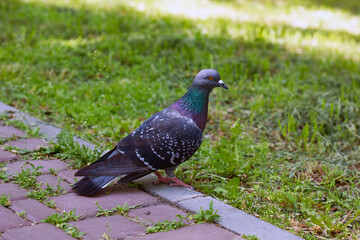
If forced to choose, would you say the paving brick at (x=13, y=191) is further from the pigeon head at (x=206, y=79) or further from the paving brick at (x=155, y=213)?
the pigeon head at (x=206, y=79)

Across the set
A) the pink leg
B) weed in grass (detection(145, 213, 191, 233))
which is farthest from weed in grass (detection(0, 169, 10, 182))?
weed in grass (detection(145, 213, 191, 233))

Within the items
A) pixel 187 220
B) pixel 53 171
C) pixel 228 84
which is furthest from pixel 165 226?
pixel 228 84

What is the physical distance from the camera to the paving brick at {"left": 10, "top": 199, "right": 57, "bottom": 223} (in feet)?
8.55

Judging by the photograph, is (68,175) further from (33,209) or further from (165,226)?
(165,226)

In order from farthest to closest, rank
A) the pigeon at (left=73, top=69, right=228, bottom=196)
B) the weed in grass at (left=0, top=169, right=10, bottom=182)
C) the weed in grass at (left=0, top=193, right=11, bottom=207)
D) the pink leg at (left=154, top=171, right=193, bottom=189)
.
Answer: the pink leg at (left=154, top=171, right=193, bottom=189) < the weed in grass at (left=0, top=169, right=10, bottom=182) < the pigeon at (left=73, top=69, right=228, bottom=196) < the weed in grass at (left=0, top=193, right=11, bottom=207)

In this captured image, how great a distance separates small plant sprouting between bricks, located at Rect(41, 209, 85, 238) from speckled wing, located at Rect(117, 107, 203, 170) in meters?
0.57

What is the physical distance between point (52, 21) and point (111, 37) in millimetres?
1140

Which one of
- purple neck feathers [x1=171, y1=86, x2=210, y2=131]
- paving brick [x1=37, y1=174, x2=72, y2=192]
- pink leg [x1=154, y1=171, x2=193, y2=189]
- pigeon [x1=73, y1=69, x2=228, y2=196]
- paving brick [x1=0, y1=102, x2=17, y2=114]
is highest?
purple neck feathers [x1=171, y1=86, x2=210, y2=131]

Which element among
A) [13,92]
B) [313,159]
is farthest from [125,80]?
[313,159]

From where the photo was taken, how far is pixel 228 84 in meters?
5.23

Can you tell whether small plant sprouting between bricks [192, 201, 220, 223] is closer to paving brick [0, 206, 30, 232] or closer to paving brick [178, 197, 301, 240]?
paving brick [178, 197, 301, 240]

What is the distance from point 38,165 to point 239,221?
1.45 m

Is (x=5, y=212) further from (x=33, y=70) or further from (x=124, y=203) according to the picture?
(x=33, y=70)

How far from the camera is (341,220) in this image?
2953 millimetres
